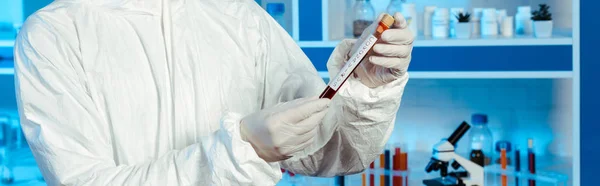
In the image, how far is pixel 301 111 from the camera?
1.02 metres

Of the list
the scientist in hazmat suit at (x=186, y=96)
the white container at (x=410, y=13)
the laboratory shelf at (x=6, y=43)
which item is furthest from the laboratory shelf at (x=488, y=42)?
the scientist in hazmat suit at (x=186, y=96)

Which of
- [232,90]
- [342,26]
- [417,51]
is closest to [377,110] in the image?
[232,90]

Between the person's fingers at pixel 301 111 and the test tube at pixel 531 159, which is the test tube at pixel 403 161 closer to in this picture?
the test tube at pixel 531 159

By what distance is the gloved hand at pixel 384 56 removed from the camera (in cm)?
113

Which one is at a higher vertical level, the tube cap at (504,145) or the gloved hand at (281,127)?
the gloved hand at (281,127)

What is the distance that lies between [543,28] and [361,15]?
606 millimetres

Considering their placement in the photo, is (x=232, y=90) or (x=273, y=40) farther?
(x=273, y=40)

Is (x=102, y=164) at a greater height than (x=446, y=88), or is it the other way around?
(x=102, y=164)

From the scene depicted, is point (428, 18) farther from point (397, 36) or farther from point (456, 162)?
point (397, 36)

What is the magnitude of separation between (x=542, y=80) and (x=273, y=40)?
1.72 metres

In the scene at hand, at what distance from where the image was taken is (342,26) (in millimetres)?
2770

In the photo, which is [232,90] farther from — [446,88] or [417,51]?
[446,88]

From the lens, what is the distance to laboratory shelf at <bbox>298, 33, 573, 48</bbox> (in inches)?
95.2

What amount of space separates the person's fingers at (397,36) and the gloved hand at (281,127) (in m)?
0.15
